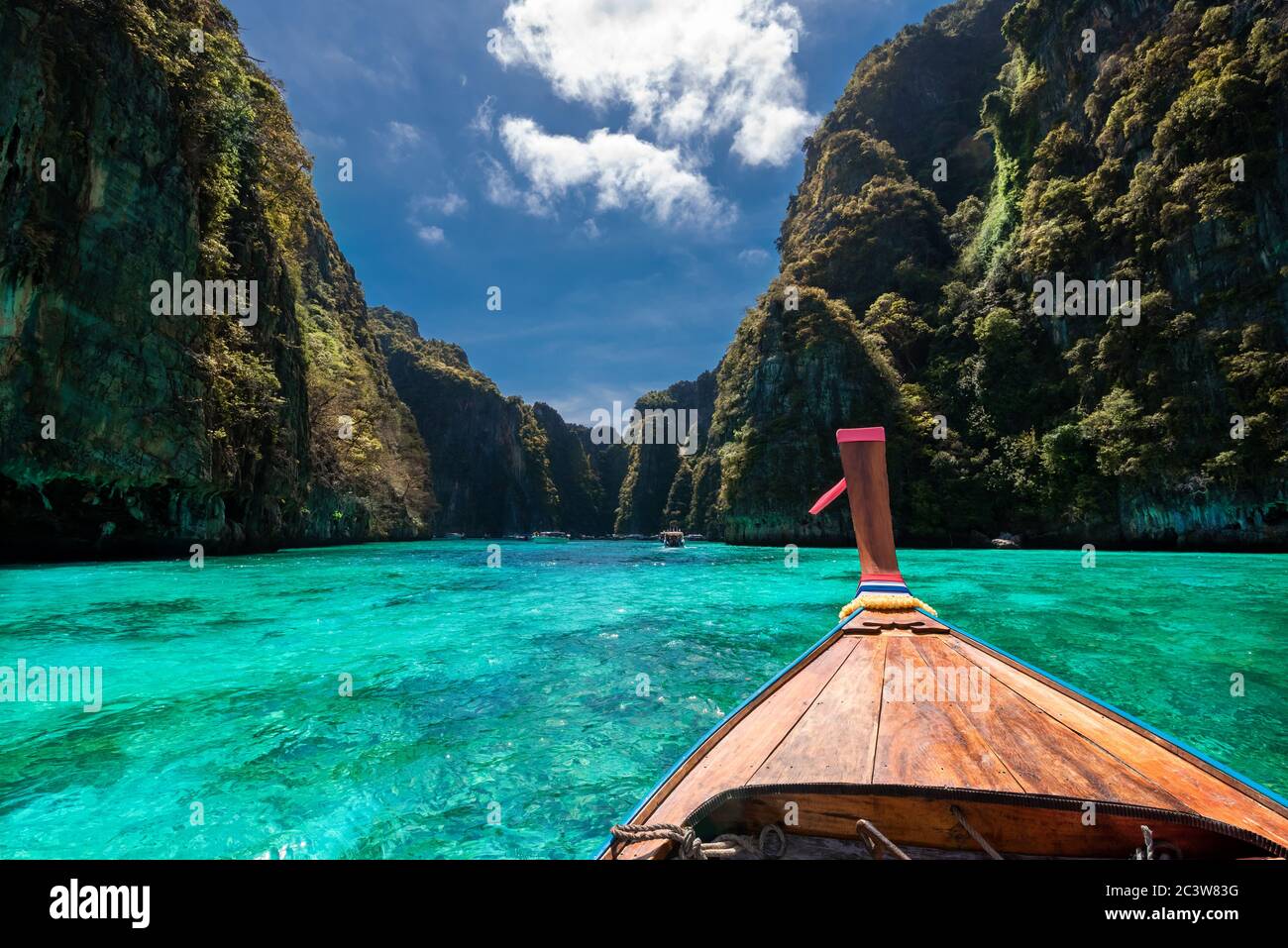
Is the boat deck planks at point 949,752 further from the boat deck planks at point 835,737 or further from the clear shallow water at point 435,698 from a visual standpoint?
the clear shallow water at point 435,698

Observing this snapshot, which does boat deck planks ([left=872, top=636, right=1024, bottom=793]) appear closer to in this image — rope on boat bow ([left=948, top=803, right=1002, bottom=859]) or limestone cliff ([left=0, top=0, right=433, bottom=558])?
rope on boat bow ([left=948, top=803, right=1002, bottom=859])

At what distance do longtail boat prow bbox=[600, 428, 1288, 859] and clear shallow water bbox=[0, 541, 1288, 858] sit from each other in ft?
4.85

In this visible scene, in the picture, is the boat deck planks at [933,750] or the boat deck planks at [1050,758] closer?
the boat deck planks at [1050,758]

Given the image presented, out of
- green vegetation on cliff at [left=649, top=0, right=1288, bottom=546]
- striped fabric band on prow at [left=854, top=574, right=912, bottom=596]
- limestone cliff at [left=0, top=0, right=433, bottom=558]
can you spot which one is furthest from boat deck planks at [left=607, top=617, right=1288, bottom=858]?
green vegetation on cliff at [left=649, top=0, right=1288, bottom=546]

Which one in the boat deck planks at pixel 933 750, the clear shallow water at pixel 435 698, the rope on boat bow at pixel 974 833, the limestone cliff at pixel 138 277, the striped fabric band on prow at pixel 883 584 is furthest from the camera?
the limestone cliff at pixel 138 277

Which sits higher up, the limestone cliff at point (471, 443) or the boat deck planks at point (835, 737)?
the limestone cliff at point (471, 443)

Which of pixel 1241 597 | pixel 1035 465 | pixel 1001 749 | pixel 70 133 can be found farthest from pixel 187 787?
pixel 1035 465

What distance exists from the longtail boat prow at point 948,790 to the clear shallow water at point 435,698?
1.48 meters

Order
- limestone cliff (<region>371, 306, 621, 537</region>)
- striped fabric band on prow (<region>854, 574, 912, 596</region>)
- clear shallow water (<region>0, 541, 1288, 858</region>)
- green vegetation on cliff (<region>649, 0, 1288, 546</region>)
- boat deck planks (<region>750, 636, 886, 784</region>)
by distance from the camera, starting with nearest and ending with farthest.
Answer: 1. boat deck planks (<region>750, 636, 886, 784</region>)
2. clear shallow water (<region>0, 541, 1288, 858</region>)
3. striped fabric band on prow (<region>854, 574, 912, 596</region>)
4. green vegetation on cliff (<region>649, 0, 1288, 546</region>)
5. limestone cliff (<region>371, 306, 621, 537</region>)

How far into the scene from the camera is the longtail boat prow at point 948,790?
2.02 m

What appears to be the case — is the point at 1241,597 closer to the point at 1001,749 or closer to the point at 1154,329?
the point at 1001,749

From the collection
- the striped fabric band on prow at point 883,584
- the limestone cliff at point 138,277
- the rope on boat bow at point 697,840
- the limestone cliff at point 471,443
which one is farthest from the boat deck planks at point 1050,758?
the limestone cliff at point 471,443

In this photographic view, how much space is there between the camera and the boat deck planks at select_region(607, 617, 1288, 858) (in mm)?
2209
